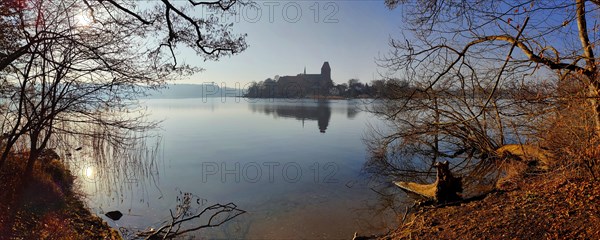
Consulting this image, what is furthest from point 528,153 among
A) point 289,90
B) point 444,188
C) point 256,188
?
point 289,90

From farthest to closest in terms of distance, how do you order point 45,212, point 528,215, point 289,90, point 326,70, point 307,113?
point 326,70 → point 289,90 → point 307,113 → point 45,212 → point 528,215

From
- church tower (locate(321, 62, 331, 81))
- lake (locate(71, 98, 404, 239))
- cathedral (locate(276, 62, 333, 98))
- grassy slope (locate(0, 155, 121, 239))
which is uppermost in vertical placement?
church tower (locate(321, 62, 331, 81))

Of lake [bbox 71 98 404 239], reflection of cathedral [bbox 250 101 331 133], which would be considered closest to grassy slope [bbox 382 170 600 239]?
lake [bbox 71 98 404 239]

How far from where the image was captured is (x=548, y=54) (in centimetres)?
508

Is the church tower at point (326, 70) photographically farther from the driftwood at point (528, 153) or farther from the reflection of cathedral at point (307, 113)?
the driftwood at point (528, 153)

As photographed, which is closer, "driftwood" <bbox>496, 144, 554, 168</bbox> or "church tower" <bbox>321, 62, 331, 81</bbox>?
"driftwood" <bbox>496, 144, 554, 168</bbox>

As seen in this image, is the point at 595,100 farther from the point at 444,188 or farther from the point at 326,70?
the point at 326,70

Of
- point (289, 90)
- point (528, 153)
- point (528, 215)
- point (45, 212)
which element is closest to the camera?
point (528, 215)

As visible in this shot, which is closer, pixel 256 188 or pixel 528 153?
pixel 528 153

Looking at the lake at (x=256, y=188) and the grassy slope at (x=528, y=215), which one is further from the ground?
the grassy slope at (x=528, y=215)

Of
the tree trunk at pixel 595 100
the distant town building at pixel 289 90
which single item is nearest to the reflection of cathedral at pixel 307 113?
the tree trunk at pixel 595 100

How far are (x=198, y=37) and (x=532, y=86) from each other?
6911 mm

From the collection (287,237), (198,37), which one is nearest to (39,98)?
(198,37)

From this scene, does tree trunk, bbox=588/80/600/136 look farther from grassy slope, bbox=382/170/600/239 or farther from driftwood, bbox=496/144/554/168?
driftwood, bbox=496/144/554/168
